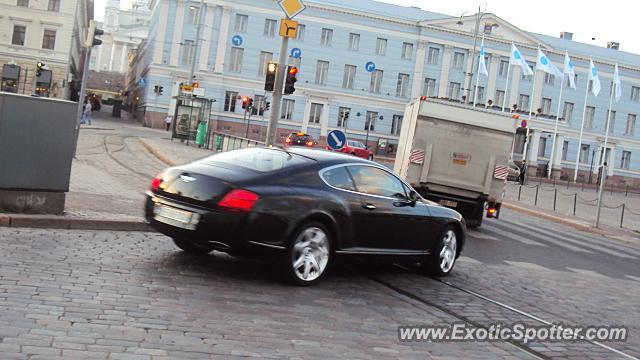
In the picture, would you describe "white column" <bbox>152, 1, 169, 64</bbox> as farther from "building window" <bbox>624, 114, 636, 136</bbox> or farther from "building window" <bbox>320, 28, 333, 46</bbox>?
"building window" <bbox>624, 114, 636, 136</bbox>

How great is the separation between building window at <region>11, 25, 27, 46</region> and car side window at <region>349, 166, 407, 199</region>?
57.9 metres

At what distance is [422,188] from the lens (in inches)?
651

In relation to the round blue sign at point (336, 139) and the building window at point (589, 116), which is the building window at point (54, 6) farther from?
the building window at point (589, 116)

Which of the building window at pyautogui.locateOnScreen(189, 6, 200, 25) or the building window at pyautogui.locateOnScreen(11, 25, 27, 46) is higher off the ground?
the building window at pyautogui.locateOnScreen(189, 6, 200, 25)

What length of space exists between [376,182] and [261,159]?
1486mm

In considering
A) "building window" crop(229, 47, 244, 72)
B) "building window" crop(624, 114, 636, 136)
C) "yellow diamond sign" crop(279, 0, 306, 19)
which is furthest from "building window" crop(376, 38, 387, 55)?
"yellow diamond sign" crop(279, 0, 306, 19)

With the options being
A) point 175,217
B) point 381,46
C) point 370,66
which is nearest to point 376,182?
point 175,217

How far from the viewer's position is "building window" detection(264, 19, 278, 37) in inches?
2379

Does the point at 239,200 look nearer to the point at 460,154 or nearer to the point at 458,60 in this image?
the point at 460,154

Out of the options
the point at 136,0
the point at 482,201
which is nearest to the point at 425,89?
the point at 482,201

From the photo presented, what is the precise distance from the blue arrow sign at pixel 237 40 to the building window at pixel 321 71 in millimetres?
7326

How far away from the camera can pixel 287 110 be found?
6194 centimetres

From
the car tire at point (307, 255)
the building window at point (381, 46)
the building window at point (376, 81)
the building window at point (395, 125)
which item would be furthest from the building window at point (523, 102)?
the car tire at point (307, 255)

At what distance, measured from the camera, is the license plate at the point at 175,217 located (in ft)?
24.0
